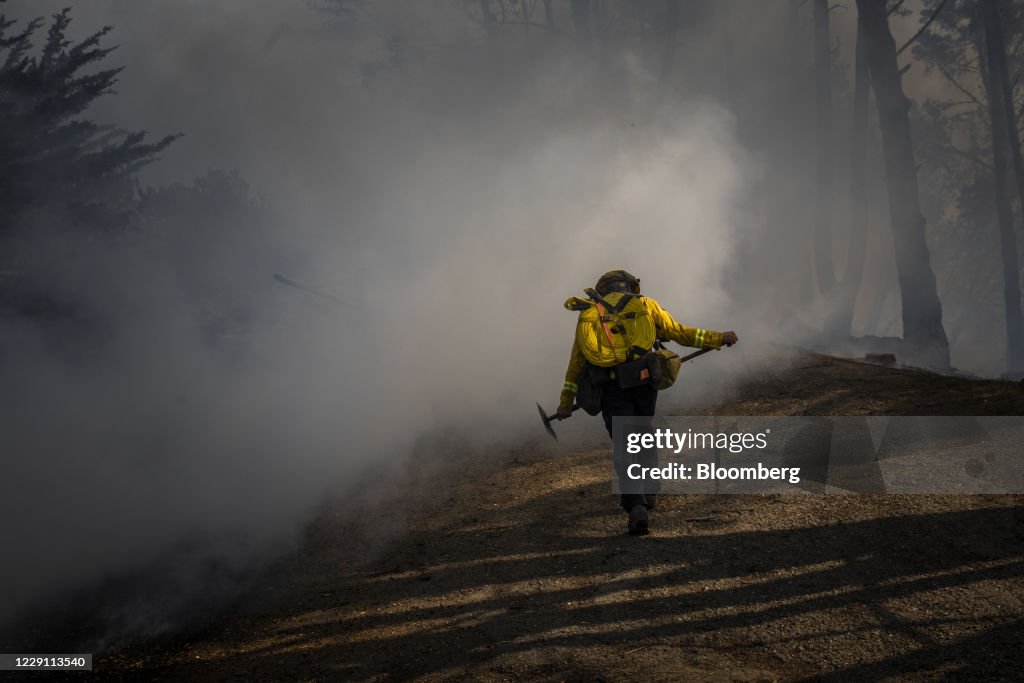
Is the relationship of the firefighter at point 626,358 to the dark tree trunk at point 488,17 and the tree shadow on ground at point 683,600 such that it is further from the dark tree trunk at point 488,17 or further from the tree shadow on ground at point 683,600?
the dark tree trunk at point 488,17

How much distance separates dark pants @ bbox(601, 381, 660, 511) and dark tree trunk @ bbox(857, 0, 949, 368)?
1290 centimetres

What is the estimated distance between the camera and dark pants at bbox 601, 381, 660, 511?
19.0ft

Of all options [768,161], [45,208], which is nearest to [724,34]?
[768,161]

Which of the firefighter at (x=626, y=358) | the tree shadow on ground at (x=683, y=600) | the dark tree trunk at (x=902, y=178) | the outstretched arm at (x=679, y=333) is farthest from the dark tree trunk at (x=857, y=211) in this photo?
the tree shadow on ground at (x=683, y=600)

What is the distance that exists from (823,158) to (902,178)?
7.23m

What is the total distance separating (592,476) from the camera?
7.31m

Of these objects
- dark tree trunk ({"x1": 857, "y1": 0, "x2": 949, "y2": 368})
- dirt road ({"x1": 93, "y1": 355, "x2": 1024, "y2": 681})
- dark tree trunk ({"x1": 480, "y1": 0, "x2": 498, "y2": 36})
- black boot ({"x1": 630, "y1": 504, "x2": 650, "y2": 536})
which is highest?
dark tree trunk ({"x1": 480, "y1": 0, "x2": 498, "y2": 36})

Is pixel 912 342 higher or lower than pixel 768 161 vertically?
lower

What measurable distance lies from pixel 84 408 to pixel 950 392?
33.2 feet

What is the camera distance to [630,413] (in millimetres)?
5984

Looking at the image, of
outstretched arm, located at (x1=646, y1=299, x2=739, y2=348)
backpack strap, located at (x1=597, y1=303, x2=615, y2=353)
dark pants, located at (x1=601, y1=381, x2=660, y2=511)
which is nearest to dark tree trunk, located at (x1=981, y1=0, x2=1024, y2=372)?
outstretched arm, located at (x1=646, y1=299, x2=739, y2=348)

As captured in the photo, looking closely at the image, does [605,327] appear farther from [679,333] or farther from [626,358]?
[679,333]

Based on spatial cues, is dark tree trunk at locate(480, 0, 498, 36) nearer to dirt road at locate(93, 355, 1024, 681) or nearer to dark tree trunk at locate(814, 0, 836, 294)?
dark tree trunk at locate(814, 0, 836, 294)

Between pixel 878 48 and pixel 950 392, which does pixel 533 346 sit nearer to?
pixel 950 392
